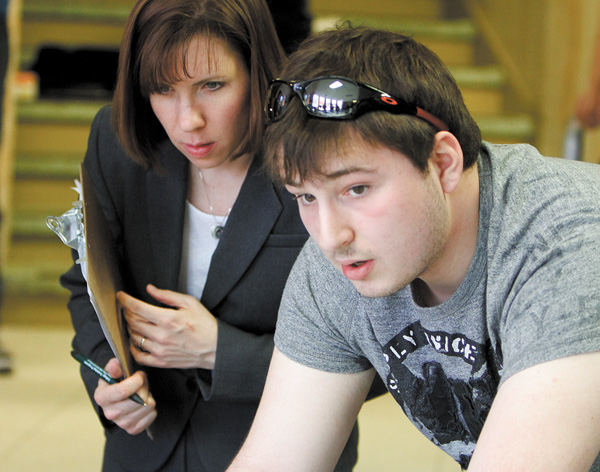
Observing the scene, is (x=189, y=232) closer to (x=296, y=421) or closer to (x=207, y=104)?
(x=207, y=104)

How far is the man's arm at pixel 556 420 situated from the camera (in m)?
0.84

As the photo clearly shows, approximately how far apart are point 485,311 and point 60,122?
3.59 m

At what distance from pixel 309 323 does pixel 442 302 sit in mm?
213

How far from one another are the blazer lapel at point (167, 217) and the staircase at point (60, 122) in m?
2.62

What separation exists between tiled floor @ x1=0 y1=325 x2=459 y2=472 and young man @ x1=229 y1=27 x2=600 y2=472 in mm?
1410

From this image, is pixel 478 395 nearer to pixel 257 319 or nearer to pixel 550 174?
pixel 550 174

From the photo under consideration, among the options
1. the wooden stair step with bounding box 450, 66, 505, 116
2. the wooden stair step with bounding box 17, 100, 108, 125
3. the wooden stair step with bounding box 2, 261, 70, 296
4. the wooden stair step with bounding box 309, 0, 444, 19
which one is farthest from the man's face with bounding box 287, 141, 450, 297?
the wooden stair step with bounding box 309, 0, 444, 19

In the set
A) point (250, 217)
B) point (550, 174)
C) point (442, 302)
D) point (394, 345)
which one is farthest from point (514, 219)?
point (250, 217)

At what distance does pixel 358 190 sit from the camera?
38.5 inches

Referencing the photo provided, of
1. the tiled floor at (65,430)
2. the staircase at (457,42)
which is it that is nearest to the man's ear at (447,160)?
the tiled floor at (65,430)

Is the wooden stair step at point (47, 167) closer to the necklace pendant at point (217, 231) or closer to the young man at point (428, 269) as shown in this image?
the necklace pendant at point (217, 231)

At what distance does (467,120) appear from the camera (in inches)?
41.4

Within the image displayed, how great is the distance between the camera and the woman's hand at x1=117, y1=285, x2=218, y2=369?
4.47 feet

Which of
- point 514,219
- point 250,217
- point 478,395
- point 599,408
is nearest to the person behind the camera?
point 599,408
